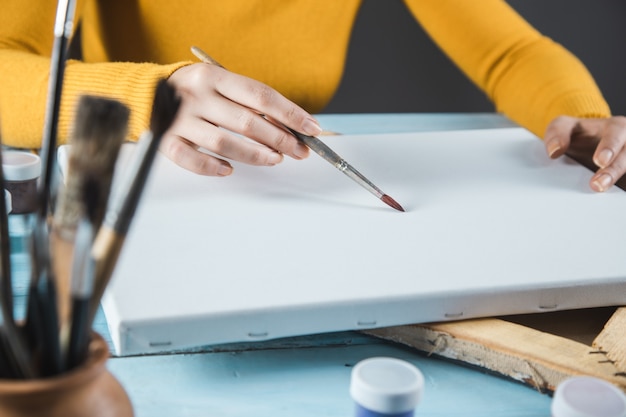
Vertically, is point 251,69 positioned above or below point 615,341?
below

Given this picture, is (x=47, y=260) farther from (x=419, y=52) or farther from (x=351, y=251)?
(x=419, y=52)

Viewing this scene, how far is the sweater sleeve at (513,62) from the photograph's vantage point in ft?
3.99

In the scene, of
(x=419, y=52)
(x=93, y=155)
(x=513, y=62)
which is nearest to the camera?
(x=93, y=155)

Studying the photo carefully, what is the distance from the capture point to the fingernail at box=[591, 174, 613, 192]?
84 cm

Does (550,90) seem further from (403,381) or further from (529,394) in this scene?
(403,381)

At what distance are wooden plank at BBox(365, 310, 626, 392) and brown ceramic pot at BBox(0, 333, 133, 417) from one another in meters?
0.26

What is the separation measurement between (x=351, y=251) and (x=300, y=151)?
0.20 m

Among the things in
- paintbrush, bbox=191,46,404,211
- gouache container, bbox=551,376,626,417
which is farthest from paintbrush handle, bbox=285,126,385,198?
gouache container, bbox=551,376,626,417

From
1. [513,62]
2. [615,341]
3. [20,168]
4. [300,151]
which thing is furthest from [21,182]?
[513,62]

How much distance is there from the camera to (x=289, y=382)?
1.84 ft

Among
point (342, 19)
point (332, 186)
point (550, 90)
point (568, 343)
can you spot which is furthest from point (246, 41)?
point (568, 343)

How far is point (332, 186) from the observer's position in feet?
2.64

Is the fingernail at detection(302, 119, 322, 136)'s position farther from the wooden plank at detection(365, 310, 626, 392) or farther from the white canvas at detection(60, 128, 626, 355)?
the wooden plank at detection(365, 310, 626, 392)

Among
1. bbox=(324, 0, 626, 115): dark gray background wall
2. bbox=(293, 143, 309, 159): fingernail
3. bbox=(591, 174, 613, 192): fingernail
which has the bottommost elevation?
bbox=(324, 0, 626, 115): dark gray background wall
